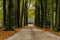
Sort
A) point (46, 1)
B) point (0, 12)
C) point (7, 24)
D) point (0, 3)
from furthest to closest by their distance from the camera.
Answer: point (0, 12) < point (0, 3) < point (46, 1) < point (7, 24)

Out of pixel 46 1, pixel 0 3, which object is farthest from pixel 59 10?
pixel 0 3

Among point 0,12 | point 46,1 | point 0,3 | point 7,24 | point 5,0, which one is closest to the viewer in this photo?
point 7,24

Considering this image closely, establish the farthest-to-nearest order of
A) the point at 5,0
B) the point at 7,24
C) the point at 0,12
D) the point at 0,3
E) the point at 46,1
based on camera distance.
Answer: the point at 0,12
the point at 0,3
the point at 46,1
the point at 5,0
the point at 7,24

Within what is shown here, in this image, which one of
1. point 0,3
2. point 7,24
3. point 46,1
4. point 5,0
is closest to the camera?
point 7,24

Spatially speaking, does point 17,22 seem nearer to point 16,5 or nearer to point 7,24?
point 16,5

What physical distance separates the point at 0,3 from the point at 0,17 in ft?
20.5

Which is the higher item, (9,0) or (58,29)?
(9,0)

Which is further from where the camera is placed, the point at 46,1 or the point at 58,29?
the point at 46,1

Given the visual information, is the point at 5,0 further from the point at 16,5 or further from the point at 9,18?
the point at 16,5

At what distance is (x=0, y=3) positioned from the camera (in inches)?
1724

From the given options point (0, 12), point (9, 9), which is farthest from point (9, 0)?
point (0, 12)

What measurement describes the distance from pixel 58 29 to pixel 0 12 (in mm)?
23565

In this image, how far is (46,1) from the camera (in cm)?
4034

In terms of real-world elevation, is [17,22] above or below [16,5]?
below
